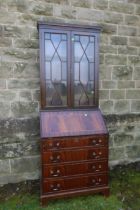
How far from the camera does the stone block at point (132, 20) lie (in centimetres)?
302

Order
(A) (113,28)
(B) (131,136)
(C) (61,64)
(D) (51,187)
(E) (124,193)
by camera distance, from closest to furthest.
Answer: (D) (51,187) < (C) (61,64) < (E) (124,193) < (A) (113,28) < (B) (131,136)

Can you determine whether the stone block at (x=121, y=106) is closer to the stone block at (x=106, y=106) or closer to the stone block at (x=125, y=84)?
the stone block at (x=106, y=106)

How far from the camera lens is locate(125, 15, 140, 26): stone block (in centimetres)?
302

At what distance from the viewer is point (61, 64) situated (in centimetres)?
258

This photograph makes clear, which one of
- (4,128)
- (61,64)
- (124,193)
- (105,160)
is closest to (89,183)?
(105,160)

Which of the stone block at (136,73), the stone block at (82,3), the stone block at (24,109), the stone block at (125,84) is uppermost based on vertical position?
the stone block at (82,3)

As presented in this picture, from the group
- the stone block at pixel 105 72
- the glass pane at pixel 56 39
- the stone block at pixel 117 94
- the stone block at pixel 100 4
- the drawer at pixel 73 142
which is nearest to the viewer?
the drawer at pixel 73 142

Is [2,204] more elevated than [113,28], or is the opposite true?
[113,28]

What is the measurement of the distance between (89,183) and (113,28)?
87.7 inches

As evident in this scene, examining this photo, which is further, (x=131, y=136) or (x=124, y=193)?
(x=131, y=136)

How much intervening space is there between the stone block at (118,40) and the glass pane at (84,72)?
0.51 meters

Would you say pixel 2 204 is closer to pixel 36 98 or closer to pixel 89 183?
pixel 89 183

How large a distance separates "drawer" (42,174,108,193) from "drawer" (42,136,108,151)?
1.36 ft

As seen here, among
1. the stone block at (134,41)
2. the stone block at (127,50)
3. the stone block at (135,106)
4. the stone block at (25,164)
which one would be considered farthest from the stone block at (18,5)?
the stone block at (135,106)
